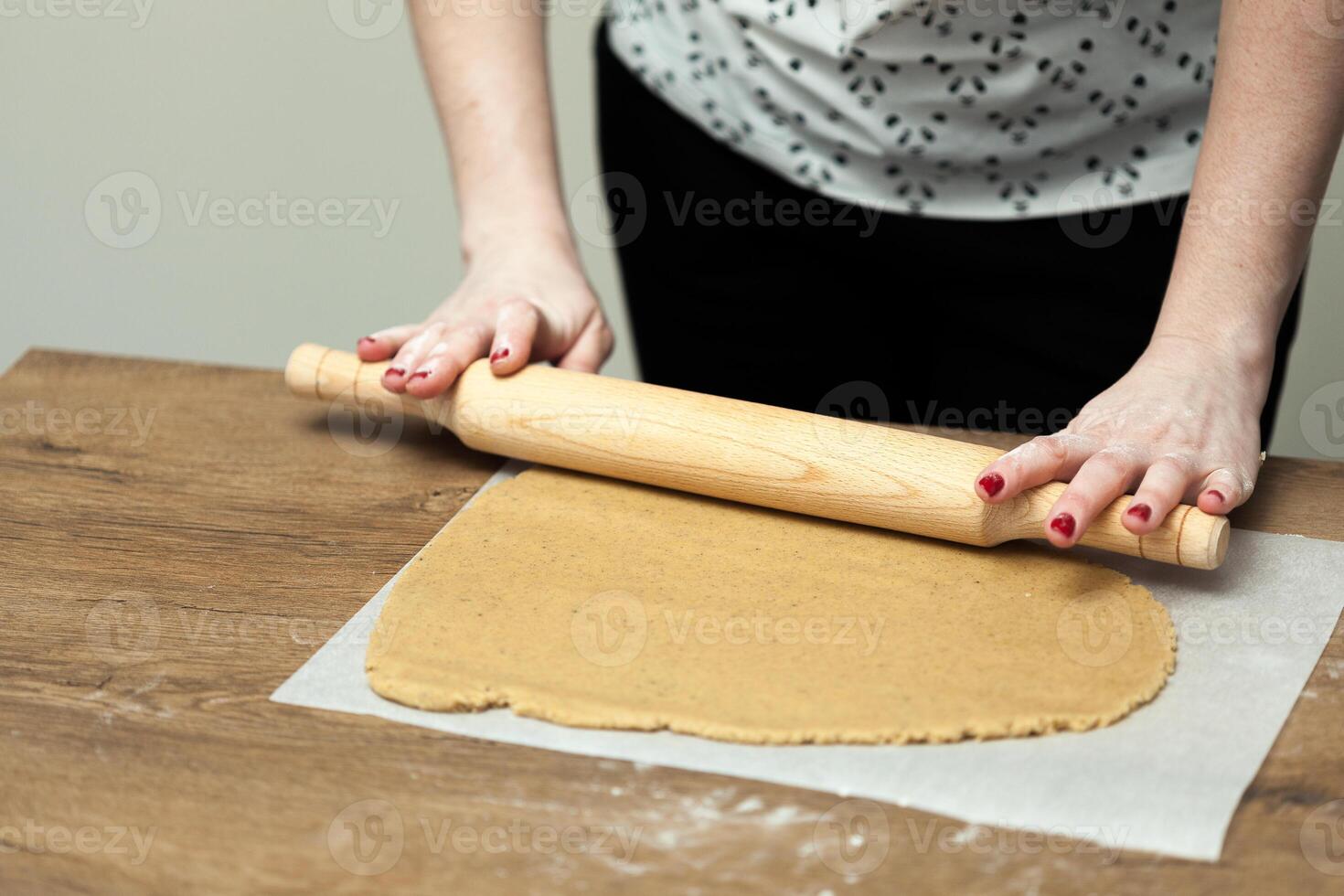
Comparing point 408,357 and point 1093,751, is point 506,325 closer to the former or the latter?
point 408,357

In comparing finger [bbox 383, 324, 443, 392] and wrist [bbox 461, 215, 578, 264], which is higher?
wrist [bbox 461, 215, 578, 264]

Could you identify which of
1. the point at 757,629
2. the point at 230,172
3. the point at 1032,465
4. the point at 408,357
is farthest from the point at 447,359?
the point at 230,172

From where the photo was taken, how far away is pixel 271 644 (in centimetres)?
101

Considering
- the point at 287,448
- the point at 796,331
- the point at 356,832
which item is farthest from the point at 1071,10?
the point at 356,832

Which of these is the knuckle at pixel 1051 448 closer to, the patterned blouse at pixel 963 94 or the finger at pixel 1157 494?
the finger at pixel 1157 494

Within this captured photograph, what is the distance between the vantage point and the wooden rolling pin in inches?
41.8

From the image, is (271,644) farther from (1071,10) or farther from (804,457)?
(1071,10)

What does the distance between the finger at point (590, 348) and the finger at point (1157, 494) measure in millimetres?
649

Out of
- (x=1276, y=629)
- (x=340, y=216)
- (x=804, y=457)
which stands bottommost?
(x=340, y=216)

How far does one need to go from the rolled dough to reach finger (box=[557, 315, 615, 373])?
29 centimetres

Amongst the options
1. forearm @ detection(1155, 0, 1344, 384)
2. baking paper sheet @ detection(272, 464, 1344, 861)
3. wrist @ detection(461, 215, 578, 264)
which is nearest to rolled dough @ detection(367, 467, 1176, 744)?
baking paper sheet @ detection(272, 464, 1344, 861)

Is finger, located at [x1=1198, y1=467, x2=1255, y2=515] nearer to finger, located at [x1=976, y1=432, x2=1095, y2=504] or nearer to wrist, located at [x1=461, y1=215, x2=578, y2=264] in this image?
finger, located at [x1=976, y1=432, x2=1095, y2=504]

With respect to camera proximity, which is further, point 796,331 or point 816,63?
point 796,331

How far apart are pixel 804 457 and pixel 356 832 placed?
51 centimetres
